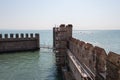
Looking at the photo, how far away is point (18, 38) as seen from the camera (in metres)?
42.6

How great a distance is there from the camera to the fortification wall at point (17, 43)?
41.2 meters

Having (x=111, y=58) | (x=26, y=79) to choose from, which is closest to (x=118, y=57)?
(x=111, y=58)

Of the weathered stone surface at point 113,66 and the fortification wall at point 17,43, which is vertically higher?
the weathered stone surface at point 113,66

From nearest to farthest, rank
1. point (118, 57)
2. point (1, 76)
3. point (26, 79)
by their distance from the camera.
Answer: point (118, 57)
point (26, 79)
point (1, 76)

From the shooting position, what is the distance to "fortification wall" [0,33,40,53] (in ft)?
135

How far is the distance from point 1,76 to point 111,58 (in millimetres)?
16869

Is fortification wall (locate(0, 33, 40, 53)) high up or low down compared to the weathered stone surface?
down

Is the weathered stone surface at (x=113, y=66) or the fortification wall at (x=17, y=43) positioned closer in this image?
the weathered stone surface at (x=113, y=66)

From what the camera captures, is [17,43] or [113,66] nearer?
[113,66]

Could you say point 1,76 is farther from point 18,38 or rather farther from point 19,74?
point 18,38

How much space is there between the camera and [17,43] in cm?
4250

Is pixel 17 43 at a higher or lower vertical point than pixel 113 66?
lower

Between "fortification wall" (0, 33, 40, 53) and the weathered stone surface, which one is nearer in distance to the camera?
the weathered stone surface

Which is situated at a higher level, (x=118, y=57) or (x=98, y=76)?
(x=118, y=57)
